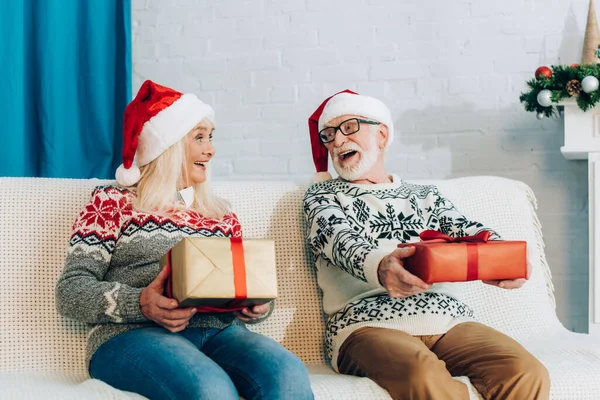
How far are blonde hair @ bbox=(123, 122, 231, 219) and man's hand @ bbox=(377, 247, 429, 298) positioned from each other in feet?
1.47

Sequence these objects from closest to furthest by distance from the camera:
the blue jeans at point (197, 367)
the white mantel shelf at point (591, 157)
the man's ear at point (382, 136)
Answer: the blue jeans at point (197, 367), the man's ear at point (382, 136), the white mantel shelf at point (591, 157)

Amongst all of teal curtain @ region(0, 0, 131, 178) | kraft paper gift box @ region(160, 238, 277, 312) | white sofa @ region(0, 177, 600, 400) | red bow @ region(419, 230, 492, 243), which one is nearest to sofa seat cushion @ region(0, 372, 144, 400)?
white sofa @ region(0, 177, 600, 400)

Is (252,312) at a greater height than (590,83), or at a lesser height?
lesser

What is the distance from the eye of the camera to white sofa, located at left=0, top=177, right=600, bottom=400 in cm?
164

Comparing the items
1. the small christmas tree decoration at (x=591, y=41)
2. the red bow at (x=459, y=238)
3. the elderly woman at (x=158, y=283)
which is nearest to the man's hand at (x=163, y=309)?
the elderly woman at (x=158, y=283)

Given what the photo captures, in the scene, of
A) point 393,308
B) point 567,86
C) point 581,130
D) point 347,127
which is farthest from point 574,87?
point 393,308

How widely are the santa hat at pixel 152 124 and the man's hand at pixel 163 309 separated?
1.19ft

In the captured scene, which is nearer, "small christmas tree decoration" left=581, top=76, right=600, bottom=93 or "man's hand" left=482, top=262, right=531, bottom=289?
"man's hand" left=482, top=262, right=531, bottom=289

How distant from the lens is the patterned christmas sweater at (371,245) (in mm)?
1730

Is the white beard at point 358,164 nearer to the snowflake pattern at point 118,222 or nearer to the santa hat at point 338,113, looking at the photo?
the santa hat at point 338,113

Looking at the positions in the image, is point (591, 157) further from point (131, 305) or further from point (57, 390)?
point (57, 390)

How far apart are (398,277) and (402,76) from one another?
1386mm

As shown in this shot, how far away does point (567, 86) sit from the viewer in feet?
7.84

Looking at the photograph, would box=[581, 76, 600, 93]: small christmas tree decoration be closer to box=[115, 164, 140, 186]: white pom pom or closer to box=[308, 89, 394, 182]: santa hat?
box=[308, 89, 394, 182]: santa hat
